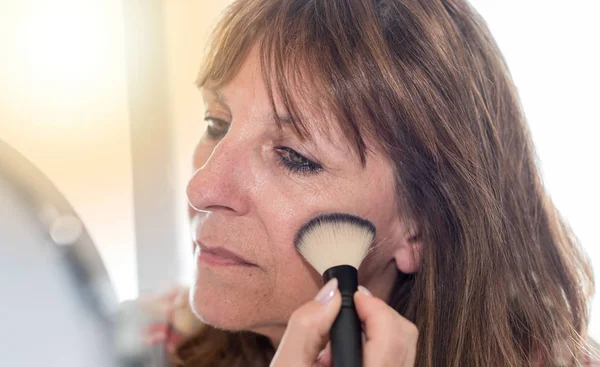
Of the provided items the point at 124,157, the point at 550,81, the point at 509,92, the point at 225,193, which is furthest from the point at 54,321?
the point at 550,81

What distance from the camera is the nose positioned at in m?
0.63

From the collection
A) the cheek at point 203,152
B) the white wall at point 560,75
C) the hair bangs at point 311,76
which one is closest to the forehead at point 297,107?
the hair bangs at point 311,76

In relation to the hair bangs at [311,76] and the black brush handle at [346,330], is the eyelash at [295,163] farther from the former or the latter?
the black brush handle at [346,330]

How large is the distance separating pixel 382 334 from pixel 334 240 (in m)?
0.11

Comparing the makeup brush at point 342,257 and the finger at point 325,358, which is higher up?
the makeup brush at point 342,257

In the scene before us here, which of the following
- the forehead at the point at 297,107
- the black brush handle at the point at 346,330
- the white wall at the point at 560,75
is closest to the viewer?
the black brush handle at the point at 346,330

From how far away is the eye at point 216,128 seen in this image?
28.5 inches

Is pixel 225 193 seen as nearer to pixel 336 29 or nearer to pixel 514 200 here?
pixel 336 29

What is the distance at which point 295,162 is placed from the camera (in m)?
0.65

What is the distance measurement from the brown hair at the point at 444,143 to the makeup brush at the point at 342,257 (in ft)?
0.28

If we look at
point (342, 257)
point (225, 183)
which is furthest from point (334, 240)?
point (225, 183)

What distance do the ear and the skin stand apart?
1.8 inches

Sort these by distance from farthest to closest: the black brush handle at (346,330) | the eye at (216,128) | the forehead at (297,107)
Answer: the eye at (216,128) → the forehead at (297,107) → the black brush handle at (346,330)

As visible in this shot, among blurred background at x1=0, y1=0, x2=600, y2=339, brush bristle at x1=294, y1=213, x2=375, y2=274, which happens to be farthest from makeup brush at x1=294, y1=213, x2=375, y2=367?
blurred background at x1=0, y1=0, x2=600, y2=339
